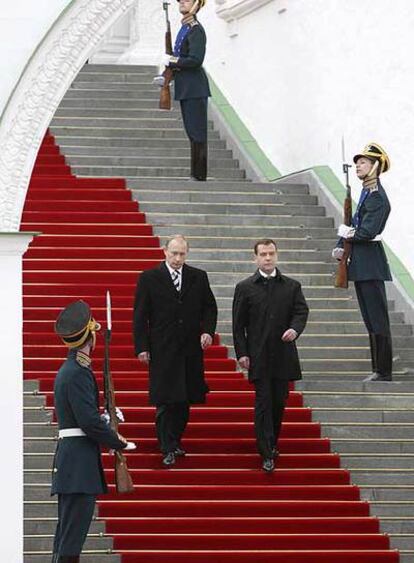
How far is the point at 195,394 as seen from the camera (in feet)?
49.9

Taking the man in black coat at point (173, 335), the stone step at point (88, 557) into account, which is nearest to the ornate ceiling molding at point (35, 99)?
the stone step at point (88, 557)

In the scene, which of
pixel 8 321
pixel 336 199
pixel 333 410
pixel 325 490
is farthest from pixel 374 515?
pixel 336 199

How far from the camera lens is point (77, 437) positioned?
12.9 meters

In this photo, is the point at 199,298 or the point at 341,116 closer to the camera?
the point at 199,298

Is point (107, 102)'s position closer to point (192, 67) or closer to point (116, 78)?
point (116, 78)

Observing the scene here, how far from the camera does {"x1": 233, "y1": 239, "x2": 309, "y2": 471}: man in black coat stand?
49.5 ft

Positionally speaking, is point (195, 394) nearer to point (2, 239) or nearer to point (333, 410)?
point (333, 410)

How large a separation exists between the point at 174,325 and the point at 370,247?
193 cm

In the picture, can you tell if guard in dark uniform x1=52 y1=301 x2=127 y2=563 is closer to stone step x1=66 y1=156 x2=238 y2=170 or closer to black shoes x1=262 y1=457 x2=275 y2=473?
black shoes x1=262 y1=457 x2=275 y2=473

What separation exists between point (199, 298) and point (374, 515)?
6.29ft

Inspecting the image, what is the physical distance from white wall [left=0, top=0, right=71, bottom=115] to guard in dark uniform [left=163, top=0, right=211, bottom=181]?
21.9 ft

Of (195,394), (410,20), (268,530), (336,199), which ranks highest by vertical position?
(410,20)

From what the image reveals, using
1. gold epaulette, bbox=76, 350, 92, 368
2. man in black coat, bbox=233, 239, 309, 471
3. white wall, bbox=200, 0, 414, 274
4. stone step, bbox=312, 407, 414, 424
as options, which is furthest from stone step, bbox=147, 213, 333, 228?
gold epaulette, bbox=76, 350, 92, 368

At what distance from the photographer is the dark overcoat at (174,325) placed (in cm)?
1513
